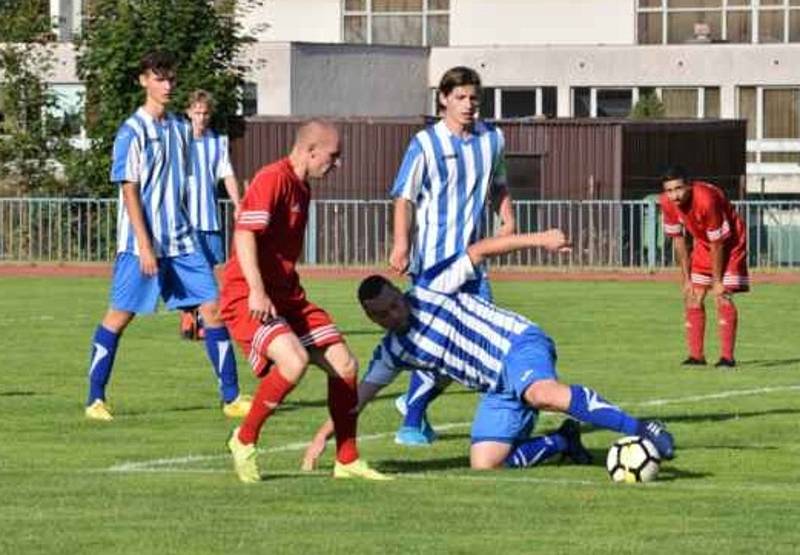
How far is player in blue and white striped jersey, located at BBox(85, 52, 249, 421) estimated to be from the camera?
53.2ft

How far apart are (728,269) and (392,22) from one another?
155 feet

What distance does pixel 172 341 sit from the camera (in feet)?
79.7

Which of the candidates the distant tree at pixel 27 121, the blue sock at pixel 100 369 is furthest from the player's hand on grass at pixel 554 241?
the distant tree at pixel 27 121

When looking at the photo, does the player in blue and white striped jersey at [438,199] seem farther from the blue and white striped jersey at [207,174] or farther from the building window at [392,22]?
the building window at [392,22]

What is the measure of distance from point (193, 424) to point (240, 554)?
20.1 feet

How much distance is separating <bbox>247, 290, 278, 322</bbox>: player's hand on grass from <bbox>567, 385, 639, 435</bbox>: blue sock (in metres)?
1.53

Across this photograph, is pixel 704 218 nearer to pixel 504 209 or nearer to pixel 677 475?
pixel 504 209

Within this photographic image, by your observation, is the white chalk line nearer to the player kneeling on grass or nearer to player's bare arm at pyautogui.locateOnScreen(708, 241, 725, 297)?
the player kneeling on grass

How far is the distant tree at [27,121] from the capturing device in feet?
158

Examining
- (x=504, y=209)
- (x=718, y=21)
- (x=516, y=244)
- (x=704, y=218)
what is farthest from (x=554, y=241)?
(x=718, y=21)

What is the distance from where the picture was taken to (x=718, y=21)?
6550cm

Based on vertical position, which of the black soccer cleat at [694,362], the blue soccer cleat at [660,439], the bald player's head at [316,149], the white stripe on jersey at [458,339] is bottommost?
the black soccer cleat at [694,362]

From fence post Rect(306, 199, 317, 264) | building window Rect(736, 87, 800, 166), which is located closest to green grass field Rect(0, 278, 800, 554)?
fence post Rect(306, 199, 317, 264)

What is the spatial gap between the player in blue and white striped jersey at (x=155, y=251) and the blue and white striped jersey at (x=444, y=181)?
2.17 m
